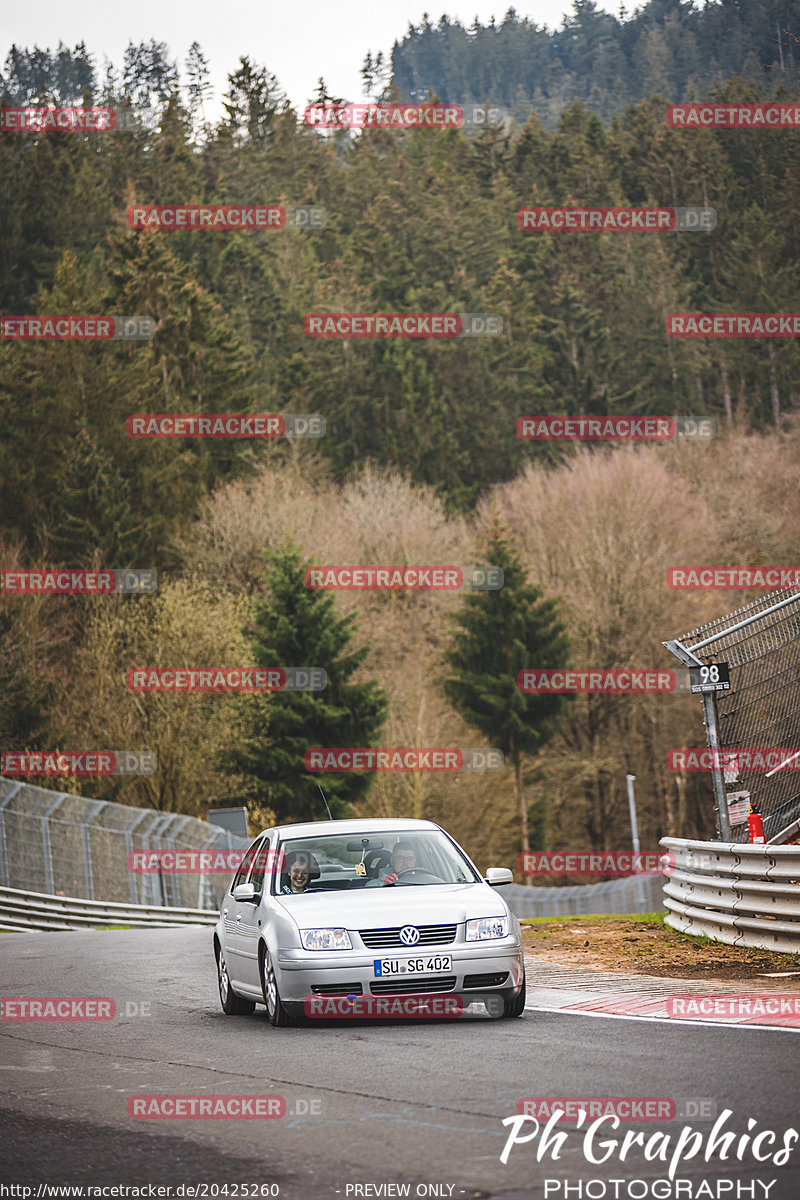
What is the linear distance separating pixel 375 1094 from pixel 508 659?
1985 inches

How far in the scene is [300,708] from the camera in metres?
51.8

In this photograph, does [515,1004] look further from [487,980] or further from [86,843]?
[86,843]

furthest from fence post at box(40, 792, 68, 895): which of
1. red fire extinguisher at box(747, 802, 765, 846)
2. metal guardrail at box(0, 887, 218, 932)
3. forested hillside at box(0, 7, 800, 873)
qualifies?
red fire extinguisher at box(747, 802, 765, 846)

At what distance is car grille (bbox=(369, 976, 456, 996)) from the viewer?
404 inches

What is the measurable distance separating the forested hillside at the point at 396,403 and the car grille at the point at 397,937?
3973 centimetres

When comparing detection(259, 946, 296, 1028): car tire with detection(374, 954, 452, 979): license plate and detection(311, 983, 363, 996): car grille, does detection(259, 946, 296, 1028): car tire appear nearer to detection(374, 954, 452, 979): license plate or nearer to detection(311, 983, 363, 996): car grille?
Result: detection(311, 983, 363, 996): car grille

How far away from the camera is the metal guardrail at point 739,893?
13438 millimetres

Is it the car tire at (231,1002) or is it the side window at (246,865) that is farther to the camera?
the side window at (246,865)

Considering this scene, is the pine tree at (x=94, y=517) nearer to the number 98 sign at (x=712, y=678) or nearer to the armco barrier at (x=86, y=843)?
the armco barrier at (x=86, y=843)

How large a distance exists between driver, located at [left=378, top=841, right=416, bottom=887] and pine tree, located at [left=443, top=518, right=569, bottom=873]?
148ft

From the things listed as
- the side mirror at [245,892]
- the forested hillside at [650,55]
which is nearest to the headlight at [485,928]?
the side mirror at [245,892]

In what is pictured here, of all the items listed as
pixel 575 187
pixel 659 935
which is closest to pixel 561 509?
pixel 575 187

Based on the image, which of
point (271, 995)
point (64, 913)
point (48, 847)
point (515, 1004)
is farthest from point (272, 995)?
point (48, 847)

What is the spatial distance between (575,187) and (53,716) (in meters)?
55.8
